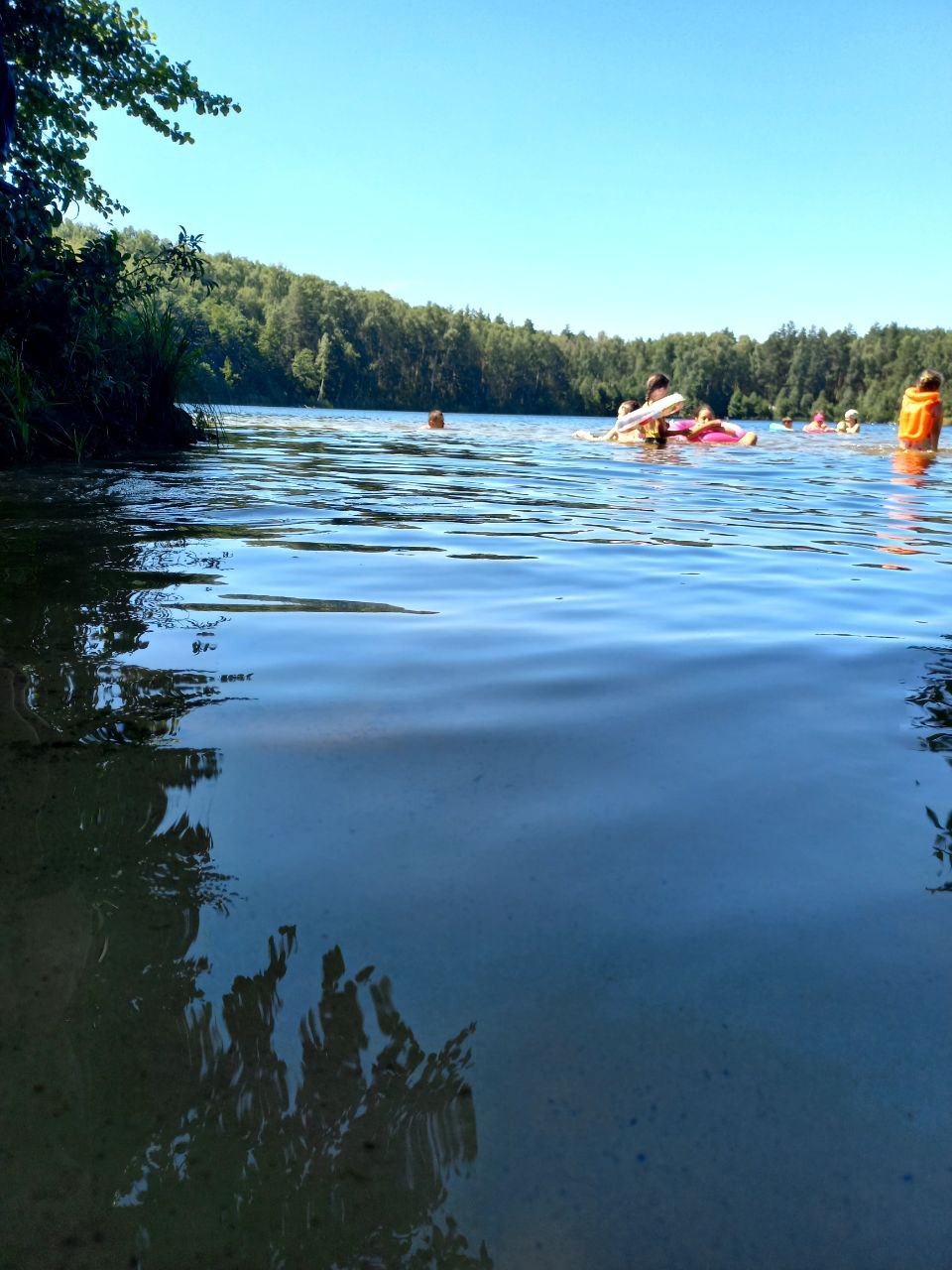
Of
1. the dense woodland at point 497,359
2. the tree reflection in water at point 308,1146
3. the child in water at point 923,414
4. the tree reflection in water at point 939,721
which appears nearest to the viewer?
the tree reflection in water at point 308,1146

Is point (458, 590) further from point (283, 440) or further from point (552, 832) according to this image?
point (283, 440)

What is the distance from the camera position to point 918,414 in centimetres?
1527

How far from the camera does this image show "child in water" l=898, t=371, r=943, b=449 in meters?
14.9

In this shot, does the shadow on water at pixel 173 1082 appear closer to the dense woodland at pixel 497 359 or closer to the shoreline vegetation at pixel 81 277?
the shoreline vegetation at pixel 81 277

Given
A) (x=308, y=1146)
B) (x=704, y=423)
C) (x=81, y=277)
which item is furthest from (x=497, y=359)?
(x=308, y=1146)

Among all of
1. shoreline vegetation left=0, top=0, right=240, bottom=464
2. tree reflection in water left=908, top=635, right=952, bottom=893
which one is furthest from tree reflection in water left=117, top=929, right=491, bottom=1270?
shoreline vegetation left=0, top=0, right=240, bottom=464

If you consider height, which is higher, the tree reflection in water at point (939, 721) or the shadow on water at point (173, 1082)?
the tree reflection in water at point (939, 721)

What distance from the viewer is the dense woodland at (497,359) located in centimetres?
9625

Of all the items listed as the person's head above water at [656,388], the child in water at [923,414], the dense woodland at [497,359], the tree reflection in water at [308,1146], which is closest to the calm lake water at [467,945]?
the tree reflection in water at [308,1146]

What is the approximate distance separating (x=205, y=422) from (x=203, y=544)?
26.1 feet

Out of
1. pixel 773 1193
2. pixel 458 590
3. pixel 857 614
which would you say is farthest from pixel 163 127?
pixel 773 1193

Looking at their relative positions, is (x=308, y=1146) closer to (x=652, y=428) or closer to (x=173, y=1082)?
(x=173, y=1082)

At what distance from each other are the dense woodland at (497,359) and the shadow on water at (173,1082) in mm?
88995

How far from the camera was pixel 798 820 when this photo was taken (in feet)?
5.26
